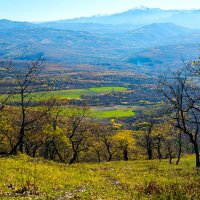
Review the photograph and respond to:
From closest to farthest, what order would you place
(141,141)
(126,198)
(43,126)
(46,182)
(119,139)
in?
(126,198), (46,182), (43,126), (119,139), (141,141)

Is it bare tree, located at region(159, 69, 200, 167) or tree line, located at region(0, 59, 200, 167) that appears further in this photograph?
tree line, located at region(0, 59, 200, 167)

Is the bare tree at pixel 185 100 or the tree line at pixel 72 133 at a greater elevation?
the bare tree at pixel 185 100

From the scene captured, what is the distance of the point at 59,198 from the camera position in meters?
22.0

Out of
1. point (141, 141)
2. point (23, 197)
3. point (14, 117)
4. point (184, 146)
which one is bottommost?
point (184, 146)

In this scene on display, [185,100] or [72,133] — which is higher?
[185,100]

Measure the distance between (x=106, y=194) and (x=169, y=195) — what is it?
535 centimetres

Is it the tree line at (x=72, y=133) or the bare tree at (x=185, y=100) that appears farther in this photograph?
the tree line at (x=72, y=133)

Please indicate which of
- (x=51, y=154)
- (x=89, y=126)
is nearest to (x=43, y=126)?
(x=51, y=154)

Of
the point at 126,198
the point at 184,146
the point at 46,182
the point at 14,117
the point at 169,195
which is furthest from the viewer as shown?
the point at 184,146

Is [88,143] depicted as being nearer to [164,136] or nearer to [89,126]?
[89,126]

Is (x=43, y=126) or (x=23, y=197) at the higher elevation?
(x=23, y=197)

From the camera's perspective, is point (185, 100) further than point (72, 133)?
No

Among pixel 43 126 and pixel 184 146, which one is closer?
pixel 43 126

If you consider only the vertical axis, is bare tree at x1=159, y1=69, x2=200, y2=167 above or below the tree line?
above
